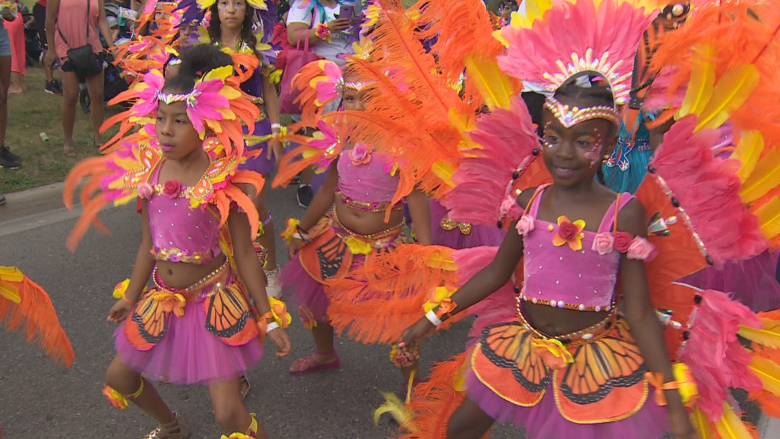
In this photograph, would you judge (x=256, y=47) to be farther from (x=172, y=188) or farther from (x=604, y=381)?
(x=604, y=381)

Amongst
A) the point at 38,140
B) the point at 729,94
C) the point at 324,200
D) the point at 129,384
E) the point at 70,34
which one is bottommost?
the point at 38,140

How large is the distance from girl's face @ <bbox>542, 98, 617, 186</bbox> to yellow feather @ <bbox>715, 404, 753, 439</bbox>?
2.62 ft

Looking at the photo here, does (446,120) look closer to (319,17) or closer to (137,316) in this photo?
(137,316)

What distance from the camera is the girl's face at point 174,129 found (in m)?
2.59

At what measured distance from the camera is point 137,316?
2.70 m

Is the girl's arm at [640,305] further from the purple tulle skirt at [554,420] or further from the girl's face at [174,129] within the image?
the girl's face at [174,129]

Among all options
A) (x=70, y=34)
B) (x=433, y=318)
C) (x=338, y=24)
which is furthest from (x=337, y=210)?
(x=70, y=34)

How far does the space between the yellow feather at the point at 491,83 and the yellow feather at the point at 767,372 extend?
1117 millimetres

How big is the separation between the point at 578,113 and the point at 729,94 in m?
0.40

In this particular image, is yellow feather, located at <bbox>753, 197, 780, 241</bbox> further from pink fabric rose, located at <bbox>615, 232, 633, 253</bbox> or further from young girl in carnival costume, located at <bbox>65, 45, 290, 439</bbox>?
young girl in carnival costume, located at <bbox>65, 45, 290, 439</bbox>

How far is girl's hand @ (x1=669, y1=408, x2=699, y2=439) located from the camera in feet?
6.15

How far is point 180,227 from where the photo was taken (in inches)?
104

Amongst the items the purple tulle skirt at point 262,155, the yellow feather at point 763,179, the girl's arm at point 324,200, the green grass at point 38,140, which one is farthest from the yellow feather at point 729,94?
the green grass at point 38,140

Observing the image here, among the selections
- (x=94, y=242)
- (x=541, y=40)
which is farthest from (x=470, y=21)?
(x=94, y=242)
